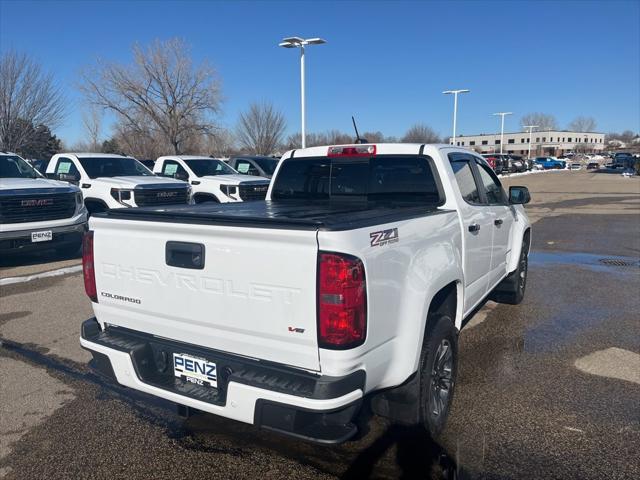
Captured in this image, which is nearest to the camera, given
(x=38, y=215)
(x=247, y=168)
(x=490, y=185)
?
(x=490, y=185)

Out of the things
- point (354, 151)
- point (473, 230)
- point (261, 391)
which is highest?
point (354, 151)

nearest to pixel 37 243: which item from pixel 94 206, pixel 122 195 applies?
pixel 122 195

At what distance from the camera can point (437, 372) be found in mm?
3299

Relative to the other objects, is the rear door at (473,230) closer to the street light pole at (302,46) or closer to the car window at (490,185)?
the car window at (490,185)

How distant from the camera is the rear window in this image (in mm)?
4066

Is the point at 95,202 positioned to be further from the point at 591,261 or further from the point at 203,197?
the point at 591,261

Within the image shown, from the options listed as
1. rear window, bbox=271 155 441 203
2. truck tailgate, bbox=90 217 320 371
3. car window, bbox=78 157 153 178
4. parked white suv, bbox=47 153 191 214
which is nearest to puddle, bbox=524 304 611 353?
rear window, bbox=271 155 441 203

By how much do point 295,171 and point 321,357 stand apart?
2.63 metres

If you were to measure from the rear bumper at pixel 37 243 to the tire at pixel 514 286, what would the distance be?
7.07 m

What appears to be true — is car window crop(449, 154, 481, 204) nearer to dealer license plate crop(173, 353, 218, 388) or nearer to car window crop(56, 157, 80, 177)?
dealer license plate crop(173, 353, 218, 388)

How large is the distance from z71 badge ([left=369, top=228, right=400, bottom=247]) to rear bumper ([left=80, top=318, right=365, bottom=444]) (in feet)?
2.12

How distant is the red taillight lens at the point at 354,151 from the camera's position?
4.16 m

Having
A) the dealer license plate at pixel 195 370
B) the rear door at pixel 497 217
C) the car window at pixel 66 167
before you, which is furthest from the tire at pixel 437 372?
the car window at pixel 66 167

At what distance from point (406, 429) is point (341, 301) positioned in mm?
1529
